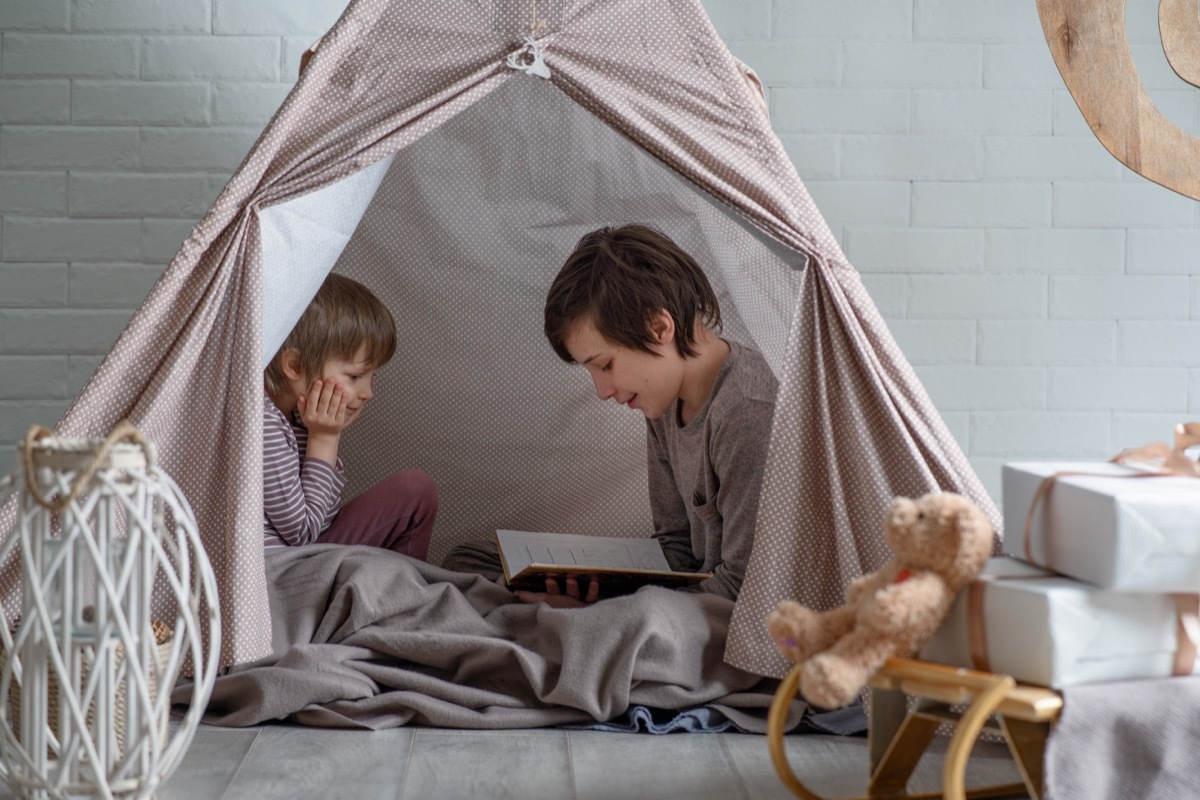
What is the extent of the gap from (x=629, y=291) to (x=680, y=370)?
16 centimetres

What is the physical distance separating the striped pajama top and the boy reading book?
0.41m

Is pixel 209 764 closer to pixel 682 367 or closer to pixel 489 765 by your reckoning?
pixel 489 765

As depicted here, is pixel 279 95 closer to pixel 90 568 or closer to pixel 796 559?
pixel 90 568

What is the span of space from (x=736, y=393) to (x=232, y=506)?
790mm

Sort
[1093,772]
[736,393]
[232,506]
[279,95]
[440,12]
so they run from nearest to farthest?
[1093,772], [232,506], [440,12], [736,393], [279,95]

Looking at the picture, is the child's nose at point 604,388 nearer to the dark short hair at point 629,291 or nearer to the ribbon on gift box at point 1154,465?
the dark short hair at point 629,291

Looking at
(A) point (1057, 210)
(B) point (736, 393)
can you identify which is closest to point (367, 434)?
(B) point (736, 393)

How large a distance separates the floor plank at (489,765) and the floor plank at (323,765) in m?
0.03

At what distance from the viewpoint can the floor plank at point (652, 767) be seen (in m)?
1.43

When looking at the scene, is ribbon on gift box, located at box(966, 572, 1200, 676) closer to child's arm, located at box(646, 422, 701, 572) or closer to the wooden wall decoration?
child's arm, located at box(646, 422, 701, 572)

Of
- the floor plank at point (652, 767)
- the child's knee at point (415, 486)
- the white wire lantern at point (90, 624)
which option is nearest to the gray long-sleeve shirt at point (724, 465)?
the floor plank at point (652, 767)

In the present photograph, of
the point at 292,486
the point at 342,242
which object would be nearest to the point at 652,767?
the point at 292,486

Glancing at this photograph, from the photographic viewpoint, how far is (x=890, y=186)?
2465 millimetres

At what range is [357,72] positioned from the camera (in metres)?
1.67
